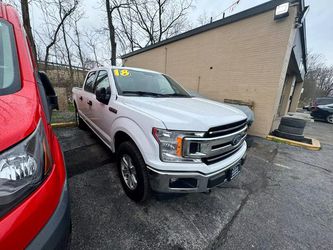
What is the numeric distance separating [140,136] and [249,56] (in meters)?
6.06

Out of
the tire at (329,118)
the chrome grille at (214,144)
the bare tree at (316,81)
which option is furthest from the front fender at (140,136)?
the bare tree at (316,81)

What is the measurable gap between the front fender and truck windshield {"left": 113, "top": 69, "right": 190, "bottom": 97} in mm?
584

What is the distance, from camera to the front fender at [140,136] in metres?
1.74

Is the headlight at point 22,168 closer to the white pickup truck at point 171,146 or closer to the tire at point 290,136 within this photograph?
the white pickup truck at point 171,146

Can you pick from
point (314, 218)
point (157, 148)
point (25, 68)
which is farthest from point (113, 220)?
point (314, 218)

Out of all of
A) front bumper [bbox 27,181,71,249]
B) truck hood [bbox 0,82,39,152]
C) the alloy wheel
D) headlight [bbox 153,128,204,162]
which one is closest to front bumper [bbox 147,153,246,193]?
headlight [bbox 153,128,204,162]

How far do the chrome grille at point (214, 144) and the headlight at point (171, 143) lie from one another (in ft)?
0.15

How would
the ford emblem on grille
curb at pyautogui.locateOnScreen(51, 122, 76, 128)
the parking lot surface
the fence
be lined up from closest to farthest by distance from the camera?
the parking lot surface < the ford emblem on grille < curb at pyautogui.locateOnScreen(51, 122, 76, 128) < the fence

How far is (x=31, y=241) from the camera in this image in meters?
0.78

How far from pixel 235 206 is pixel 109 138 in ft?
7.04

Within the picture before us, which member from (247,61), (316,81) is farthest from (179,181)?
(316,81)

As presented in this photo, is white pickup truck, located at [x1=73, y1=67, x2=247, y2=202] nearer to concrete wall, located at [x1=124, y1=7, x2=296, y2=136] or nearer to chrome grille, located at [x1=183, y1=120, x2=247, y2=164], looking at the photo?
chrome grille, located at [x1=183, y1=120, x2=247, y2=164]

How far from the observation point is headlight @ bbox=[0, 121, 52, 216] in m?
0.75

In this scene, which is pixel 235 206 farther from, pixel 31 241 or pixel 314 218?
pixel 31 241
